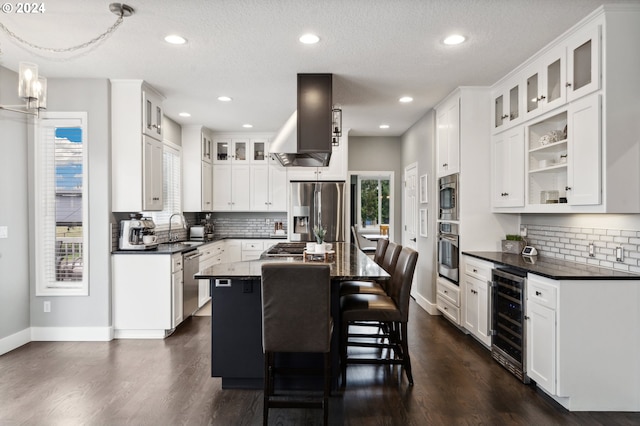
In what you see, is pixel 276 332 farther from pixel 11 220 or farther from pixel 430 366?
pixel 11 220

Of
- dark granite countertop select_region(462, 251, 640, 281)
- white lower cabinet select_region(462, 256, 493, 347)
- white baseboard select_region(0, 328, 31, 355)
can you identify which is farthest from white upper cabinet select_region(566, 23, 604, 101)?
white baseboard select_region(0, 328, 31, 355)

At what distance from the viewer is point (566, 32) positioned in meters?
3.10

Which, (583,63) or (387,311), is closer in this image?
(583,63)

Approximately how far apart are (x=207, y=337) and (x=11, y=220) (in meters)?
2.26

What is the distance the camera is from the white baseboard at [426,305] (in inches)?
213

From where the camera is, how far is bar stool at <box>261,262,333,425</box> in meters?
2.49

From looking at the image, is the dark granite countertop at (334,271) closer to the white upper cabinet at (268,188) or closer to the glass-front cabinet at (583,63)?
the glass-front cabinet at (583,63)

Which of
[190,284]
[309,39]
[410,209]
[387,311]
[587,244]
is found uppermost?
[309,39]

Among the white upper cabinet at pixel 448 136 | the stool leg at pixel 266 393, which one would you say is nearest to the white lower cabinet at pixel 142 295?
the stool leg at pixel 266 393

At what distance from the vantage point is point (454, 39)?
3.24m

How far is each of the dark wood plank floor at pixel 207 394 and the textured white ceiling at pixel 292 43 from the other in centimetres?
271

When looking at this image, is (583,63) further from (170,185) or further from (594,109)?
(170,185)

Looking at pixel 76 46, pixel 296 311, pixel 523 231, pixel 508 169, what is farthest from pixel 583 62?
pixel 76 46

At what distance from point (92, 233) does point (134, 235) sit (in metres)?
0.40
